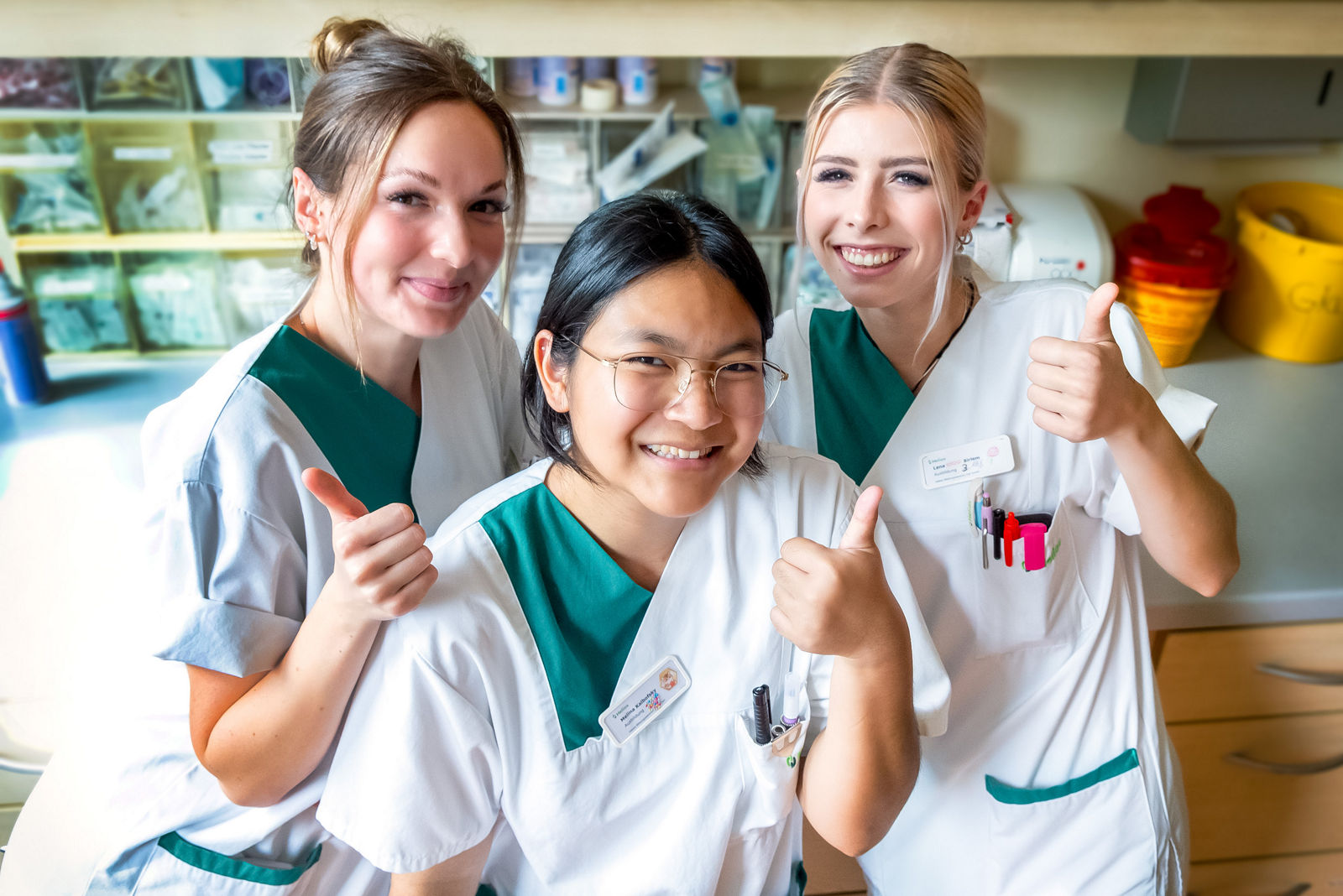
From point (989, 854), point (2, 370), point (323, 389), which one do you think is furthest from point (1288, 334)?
point (2, 370)

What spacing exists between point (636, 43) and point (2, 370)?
54.4 inches

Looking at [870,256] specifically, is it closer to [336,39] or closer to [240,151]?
[336,39]

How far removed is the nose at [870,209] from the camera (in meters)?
1.04

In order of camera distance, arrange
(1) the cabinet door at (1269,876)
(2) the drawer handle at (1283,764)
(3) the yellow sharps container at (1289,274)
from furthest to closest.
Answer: (3) the yellow sharps container at (1289,274)
(1) the cabinet door at (1269,876)
(2) the drawer handle at (1283,764)

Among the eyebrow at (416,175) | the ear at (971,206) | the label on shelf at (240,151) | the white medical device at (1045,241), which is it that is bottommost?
the white medical device at (1045,241)

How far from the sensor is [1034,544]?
3.57 ft

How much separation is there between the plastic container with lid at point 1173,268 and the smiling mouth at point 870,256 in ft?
3.39

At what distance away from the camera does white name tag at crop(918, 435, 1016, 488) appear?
112 centimetres

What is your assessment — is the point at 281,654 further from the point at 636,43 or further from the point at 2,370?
the point at 2,370

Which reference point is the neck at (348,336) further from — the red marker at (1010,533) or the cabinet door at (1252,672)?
the cabinet door at (1252,672)

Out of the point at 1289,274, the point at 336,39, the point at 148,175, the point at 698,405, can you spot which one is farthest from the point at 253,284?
the point at 1289,274

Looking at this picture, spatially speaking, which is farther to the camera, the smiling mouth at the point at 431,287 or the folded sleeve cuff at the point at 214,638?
the smiling mouth at the point at 431,287

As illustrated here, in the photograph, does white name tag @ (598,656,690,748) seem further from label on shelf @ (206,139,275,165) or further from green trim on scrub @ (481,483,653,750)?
label on shelf @ (206,139,275,165)

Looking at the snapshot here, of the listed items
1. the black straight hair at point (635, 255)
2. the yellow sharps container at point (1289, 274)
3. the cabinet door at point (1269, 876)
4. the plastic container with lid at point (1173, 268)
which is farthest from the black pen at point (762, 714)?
the yellow sharps container at point (1289, 274)
